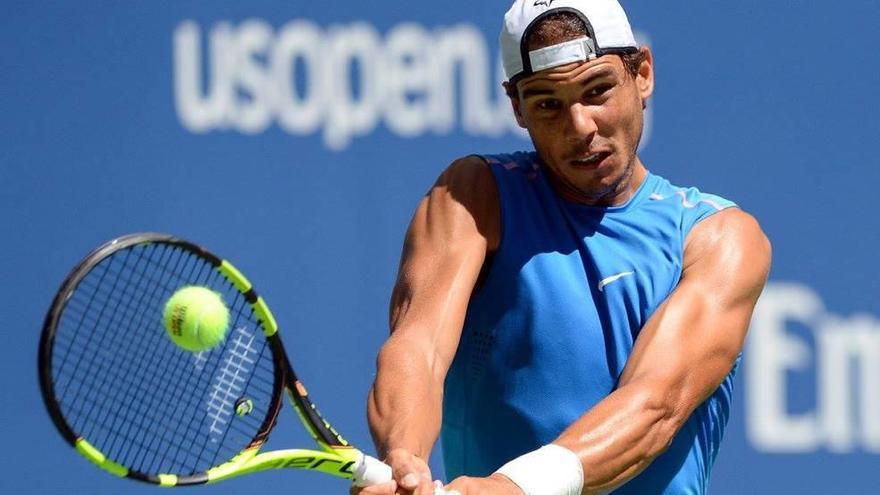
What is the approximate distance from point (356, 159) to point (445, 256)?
2480mm

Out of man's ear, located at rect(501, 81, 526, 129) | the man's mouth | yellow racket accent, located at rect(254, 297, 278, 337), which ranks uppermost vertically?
man's ear, located at rect(501, 81, 526, 129)

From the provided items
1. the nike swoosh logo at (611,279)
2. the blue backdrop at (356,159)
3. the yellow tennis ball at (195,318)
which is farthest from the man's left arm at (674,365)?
the blue backdrop at (356,159)

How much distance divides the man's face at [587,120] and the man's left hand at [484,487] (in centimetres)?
85

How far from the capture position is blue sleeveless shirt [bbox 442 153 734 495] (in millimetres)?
3998

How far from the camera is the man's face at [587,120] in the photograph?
13.1 feet

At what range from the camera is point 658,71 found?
6.69 metres

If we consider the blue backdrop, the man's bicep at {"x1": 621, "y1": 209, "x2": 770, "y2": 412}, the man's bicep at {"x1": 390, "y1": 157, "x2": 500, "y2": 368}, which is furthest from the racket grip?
the blue backdrop

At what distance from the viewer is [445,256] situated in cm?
401

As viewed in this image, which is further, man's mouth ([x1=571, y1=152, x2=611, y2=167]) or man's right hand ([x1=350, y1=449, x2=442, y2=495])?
man's mouth ([x1=571, y1=152, x2=611, y2=167])

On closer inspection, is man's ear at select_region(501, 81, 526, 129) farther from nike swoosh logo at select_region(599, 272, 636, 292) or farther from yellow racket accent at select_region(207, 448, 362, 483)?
yellow racket accent at select_region(207, 448, 362, 483)

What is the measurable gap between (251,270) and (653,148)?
1614 millimetres

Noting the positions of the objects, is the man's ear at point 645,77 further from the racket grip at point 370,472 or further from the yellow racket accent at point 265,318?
the racket grip at point 370,472

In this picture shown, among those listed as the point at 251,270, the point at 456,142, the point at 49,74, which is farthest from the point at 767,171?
the point at 49,74

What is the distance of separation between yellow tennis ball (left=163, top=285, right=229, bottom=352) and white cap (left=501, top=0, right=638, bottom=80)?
3.03 ft
